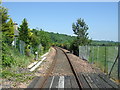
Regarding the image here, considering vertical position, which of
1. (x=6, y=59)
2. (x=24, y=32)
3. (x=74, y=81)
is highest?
(x=24, y=32)

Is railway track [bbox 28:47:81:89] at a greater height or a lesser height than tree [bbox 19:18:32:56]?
lesser

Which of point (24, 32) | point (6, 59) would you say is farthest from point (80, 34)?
point (6, 59)

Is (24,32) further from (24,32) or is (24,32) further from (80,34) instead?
(80,34)

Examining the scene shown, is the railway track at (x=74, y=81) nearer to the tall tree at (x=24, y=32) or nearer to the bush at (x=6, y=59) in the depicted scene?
the bush at (x=6, y=59)

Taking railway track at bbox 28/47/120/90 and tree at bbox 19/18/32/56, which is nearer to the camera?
railway track at bbox 28/47/120/90

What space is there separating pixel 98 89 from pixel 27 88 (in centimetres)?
288

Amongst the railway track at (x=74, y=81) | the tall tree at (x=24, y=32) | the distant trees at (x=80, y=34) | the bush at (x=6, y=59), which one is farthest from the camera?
the distant trees at (x=80, y=34)

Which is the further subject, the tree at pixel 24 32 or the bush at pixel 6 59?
the tree at pixel 24 32

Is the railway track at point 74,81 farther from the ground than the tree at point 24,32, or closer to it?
closer to it

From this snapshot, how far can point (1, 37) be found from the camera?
13648 millimetres

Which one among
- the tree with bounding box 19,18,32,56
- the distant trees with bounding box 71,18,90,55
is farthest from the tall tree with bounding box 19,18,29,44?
the distant trees with bounding box 71,18,90,55

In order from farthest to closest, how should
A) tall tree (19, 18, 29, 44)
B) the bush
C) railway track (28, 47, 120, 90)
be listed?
tall tree (19, 18, 29, 44) → the bush → railway track (28, 47, 120, 90)

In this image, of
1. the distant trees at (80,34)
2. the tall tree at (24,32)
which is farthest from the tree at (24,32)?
the distant trees at (80,34)

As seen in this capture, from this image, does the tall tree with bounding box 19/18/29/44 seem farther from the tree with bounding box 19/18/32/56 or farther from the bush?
the bush
